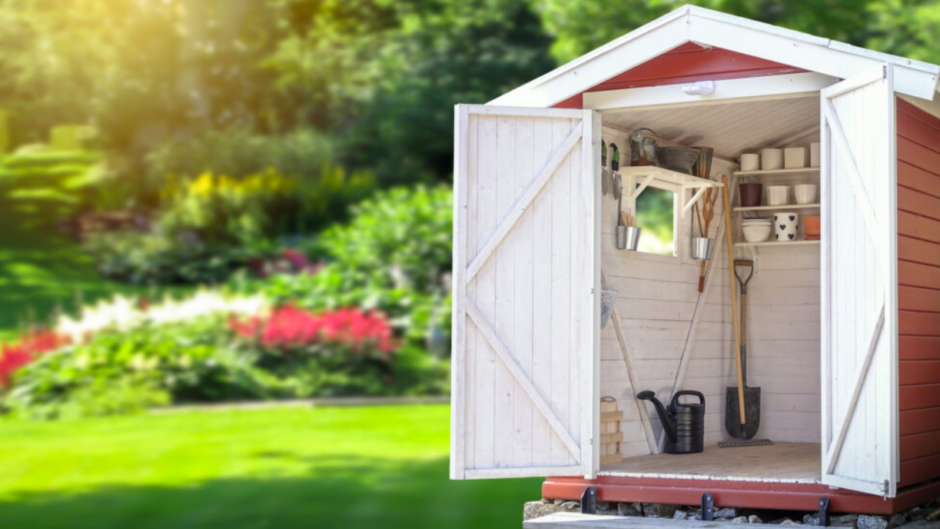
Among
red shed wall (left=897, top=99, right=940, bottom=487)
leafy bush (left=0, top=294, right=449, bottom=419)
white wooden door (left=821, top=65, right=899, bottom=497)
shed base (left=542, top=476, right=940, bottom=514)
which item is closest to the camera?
white wooden door (left=821, top=65, right=899, bottom=497)

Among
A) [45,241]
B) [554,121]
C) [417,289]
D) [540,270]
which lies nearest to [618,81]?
[554,121]

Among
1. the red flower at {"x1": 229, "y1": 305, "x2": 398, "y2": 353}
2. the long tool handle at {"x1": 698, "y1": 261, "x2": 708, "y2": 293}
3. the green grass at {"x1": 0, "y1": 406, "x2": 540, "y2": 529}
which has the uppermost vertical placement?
the long tool handle at {"x1": 698, "y1": 261, "x2": 708, "y2": 293}

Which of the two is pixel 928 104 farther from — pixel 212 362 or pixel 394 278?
pixel 394 278

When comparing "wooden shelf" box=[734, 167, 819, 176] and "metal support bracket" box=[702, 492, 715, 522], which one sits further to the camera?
"wooden shelf" box=[734, 167, 819, 176]

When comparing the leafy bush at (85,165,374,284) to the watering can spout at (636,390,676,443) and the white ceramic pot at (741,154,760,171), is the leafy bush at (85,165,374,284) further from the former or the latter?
the watering can spout at (636,390,676,443)

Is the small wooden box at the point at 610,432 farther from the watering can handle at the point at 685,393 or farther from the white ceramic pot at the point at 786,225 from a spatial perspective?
the white ceramic pot at the point at 786,225

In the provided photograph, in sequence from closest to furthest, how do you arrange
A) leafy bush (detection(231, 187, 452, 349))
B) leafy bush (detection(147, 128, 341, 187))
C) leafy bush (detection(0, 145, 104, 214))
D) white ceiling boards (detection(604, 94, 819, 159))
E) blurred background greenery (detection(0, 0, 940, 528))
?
white ceiling boards (detection(604, 94, 819, 159))
blurred background greenery (detection(0, 0, 940, 528))
leafy bush (detection(231, 187, 452, 349))
leafy bush (detection(147, 128, 341, 187))
leafy bush (detection(0, 145, 104, 214))

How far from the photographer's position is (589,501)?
5953 millimetres

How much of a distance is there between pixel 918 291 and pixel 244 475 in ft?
19.2

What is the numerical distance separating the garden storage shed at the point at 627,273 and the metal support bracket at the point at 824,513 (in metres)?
0.06

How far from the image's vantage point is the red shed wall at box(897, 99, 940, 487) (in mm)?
5531

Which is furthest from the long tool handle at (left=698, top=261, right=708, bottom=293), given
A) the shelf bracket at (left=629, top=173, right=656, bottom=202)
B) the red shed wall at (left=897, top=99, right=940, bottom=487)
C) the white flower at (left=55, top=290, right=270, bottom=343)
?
the white flower at (left=55, top=290, right=270, bottom=343)

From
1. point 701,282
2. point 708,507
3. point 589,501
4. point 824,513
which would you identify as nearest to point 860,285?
point 824,513

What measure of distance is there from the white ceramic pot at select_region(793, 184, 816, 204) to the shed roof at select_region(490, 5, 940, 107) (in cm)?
232
